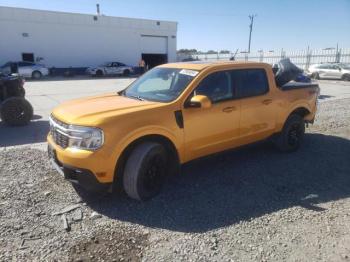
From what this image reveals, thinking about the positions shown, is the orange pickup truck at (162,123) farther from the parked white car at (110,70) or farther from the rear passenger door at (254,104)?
the parked white car at (110,70)


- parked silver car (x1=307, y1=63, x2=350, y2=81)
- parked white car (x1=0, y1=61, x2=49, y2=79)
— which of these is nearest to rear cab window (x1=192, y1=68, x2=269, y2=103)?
parked silver car (x1=307, y1=63, x2=350, y2=81)

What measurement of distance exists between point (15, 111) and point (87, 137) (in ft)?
19.1

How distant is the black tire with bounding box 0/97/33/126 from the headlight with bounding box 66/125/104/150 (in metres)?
5.58

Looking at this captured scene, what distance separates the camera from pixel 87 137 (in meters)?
3.73

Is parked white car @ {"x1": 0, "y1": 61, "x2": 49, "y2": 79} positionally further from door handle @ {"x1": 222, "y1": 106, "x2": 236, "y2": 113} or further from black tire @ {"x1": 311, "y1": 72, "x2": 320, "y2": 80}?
door handle @ {"x1": 222, "y1": 106, "x2": 236, "y2": 113}

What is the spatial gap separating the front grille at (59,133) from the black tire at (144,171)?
0.79m

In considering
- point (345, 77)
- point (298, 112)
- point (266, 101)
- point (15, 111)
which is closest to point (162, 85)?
point (266, 101)

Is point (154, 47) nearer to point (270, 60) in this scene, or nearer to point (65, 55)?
point (65, 55)

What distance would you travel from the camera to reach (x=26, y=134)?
779cm

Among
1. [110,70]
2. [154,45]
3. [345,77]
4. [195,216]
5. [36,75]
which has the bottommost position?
[195,216]

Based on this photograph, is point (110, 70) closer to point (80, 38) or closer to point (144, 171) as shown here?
point (80, 38)

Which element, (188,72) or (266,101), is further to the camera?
(266,101)

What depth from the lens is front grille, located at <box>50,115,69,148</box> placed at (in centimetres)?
395

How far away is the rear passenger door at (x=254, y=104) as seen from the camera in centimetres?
512
